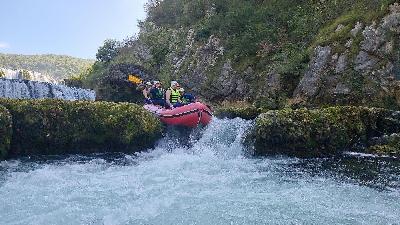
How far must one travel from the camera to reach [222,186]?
8.31m

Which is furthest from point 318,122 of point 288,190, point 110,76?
point 110,76

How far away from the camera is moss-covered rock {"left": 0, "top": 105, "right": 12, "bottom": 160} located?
10.3 metres

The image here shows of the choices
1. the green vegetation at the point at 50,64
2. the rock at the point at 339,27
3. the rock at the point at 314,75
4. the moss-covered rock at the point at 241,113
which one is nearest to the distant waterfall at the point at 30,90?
the moss-covered rock at the point at 241,113

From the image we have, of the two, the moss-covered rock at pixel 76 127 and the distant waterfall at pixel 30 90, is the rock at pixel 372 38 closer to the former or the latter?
the moss-covered rock at pixel 76 127

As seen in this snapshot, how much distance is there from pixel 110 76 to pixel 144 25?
1243 cm

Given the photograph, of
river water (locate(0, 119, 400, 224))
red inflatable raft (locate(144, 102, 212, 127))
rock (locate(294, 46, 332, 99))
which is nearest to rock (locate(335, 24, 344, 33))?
rock (locate(294, 46, 332, 99))

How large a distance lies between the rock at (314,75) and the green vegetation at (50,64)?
105m

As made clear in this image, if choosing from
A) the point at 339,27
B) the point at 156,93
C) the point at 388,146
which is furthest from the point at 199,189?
the point at 339,27

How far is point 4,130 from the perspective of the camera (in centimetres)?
1030

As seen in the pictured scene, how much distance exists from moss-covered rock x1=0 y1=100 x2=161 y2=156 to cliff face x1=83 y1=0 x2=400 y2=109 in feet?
23.2

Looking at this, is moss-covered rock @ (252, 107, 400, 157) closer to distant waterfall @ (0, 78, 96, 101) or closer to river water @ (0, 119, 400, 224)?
river water @ (0, 119, 400, 224)

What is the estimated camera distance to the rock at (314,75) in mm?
16469

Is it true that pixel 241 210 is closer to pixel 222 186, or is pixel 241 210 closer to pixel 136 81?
pixel 222 186

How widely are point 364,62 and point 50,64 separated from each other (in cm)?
12353
